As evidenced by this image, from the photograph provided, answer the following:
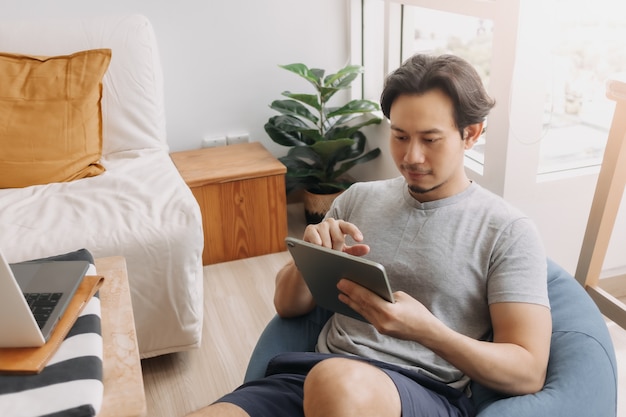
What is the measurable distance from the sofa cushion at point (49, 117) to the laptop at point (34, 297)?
1.03 m

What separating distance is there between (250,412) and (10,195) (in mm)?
1326

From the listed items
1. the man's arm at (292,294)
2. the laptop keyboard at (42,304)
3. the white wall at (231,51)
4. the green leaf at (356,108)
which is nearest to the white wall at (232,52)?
the white wall at (231,51)

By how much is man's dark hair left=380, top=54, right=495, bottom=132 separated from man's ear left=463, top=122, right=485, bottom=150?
0.02 meters

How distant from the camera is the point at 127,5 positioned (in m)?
2.57

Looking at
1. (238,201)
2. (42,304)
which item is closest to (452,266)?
(42,304)

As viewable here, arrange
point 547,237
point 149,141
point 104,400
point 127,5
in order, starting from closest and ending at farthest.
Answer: point 104,400 < point 547,237 < point 149,141 < point 127,5

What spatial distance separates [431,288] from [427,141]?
0.28 metres

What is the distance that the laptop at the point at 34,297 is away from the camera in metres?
0.83

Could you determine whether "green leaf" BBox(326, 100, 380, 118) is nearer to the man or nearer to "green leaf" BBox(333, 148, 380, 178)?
"green leaf" BBox(333, 148, 380, 178)

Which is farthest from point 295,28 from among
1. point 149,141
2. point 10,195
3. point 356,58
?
point 10,195

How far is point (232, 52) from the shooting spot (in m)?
2.77

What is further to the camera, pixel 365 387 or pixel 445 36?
pixel 445 36

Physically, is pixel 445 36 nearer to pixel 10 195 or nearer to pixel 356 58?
pixel 356 58

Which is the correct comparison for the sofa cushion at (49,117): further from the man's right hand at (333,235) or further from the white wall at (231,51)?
the man's right hand at (333,235)
